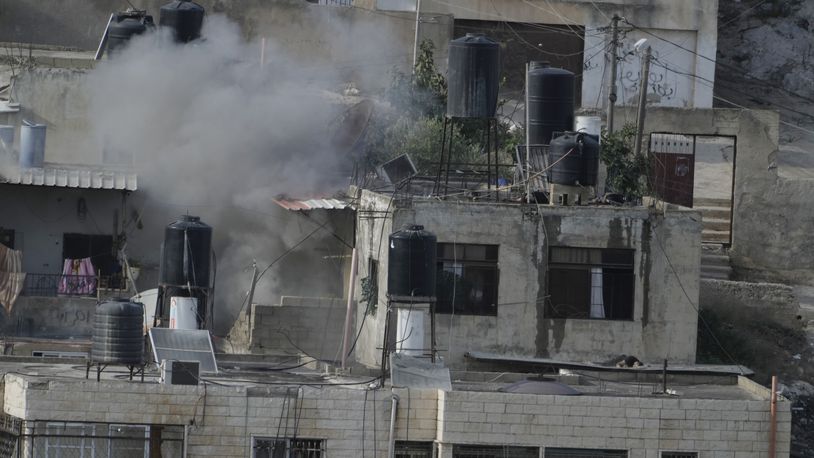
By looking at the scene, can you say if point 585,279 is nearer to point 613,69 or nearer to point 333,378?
point 333,378

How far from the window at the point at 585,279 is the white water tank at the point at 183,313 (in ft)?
18.5

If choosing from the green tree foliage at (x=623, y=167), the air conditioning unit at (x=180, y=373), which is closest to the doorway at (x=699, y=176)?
the green tree foliage at (x=623, y=167)

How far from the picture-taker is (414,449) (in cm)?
2852

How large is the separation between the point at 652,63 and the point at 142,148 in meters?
13.3

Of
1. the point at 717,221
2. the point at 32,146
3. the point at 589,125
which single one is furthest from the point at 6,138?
the point at 717,221

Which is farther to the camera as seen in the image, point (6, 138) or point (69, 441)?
point (6, 138)

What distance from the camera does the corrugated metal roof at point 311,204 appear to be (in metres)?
38.3

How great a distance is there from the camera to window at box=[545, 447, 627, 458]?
93.9ft

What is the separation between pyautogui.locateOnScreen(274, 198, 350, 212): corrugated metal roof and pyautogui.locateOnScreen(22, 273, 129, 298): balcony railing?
123 inches

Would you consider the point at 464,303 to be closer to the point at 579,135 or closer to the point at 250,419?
the point at 579,135

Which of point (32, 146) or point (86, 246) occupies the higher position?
point (32, 146)

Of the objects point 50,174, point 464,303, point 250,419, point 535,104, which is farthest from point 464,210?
point 50,174

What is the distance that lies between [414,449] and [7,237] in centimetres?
1464

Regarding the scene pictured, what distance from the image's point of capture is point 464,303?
3428 centimetres
